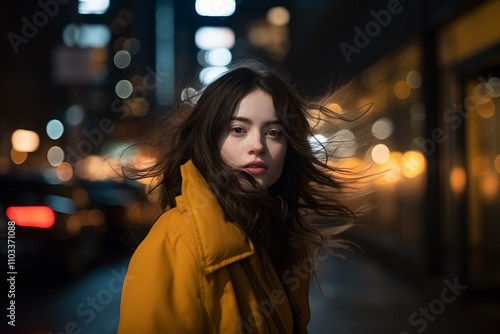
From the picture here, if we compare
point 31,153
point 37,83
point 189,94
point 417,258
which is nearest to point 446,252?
point 417,258

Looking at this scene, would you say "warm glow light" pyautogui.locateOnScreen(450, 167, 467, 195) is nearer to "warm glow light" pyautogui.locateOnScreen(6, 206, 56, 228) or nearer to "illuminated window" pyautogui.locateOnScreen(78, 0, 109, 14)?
"warm glow light" pyautogui.locateOnScreen(6, 206, 56, 228)

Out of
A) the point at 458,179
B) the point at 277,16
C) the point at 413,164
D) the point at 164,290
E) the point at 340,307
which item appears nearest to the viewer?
the point at 164,290

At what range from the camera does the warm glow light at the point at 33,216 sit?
987 cm

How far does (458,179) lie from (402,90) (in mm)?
3436

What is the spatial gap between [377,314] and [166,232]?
22.9 ft

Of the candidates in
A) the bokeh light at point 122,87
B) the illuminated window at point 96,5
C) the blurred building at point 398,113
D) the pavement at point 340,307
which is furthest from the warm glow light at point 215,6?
the bokeh light at point 122,87

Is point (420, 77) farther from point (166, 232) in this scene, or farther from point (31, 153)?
point (31, 153)

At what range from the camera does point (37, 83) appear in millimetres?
36281

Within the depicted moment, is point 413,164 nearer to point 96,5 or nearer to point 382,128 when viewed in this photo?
point 382,128

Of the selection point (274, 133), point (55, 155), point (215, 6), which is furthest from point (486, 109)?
point (55, 155)

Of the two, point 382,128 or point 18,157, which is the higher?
point 18,157

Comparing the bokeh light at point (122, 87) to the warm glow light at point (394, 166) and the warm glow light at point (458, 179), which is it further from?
the warm glow light at point (458, 179)

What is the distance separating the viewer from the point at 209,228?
6.98ft

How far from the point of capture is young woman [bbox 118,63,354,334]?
2.01 metres
